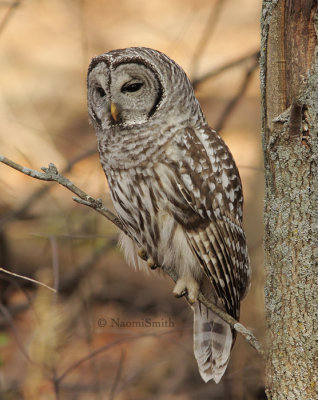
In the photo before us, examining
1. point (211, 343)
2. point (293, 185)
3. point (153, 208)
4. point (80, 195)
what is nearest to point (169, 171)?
point (153, 208)

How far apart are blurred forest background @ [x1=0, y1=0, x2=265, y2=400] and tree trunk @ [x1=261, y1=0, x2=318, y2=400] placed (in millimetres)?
982

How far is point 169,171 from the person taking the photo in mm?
2857

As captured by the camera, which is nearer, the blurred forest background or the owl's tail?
the owl's tail

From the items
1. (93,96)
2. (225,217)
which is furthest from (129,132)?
(225,217)

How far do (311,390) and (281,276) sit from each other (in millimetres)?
425

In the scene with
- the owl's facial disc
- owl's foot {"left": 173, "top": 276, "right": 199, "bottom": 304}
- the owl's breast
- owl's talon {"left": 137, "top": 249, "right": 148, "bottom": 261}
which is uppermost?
the owl's facial disc

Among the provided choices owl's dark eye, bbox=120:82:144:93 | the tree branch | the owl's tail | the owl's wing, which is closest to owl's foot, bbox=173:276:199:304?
the owl's wing

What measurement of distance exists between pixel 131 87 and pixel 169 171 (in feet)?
1.70

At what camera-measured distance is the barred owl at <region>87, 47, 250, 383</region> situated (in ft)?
9.48

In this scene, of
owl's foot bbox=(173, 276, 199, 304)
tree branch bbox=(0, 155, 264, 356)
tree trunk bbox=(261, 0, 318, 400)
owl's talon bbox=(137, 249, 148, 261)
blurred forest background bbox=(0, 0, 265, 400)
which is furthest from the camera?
blurred forest background bbox=(0, 0, 265, 400)

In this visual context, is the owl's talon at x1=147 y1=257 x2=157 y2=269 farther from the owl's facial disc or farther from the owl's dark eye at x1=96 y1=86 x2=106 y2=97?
the owl's dark eye at x1=96 y1=86 x2=106 y2=97

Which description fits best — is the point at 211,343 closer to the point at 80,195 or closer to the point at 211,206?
the point at 211,206

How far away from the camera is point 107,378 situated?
5.26 m

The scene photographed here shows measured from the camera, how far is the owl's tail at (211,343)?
3252 mm
